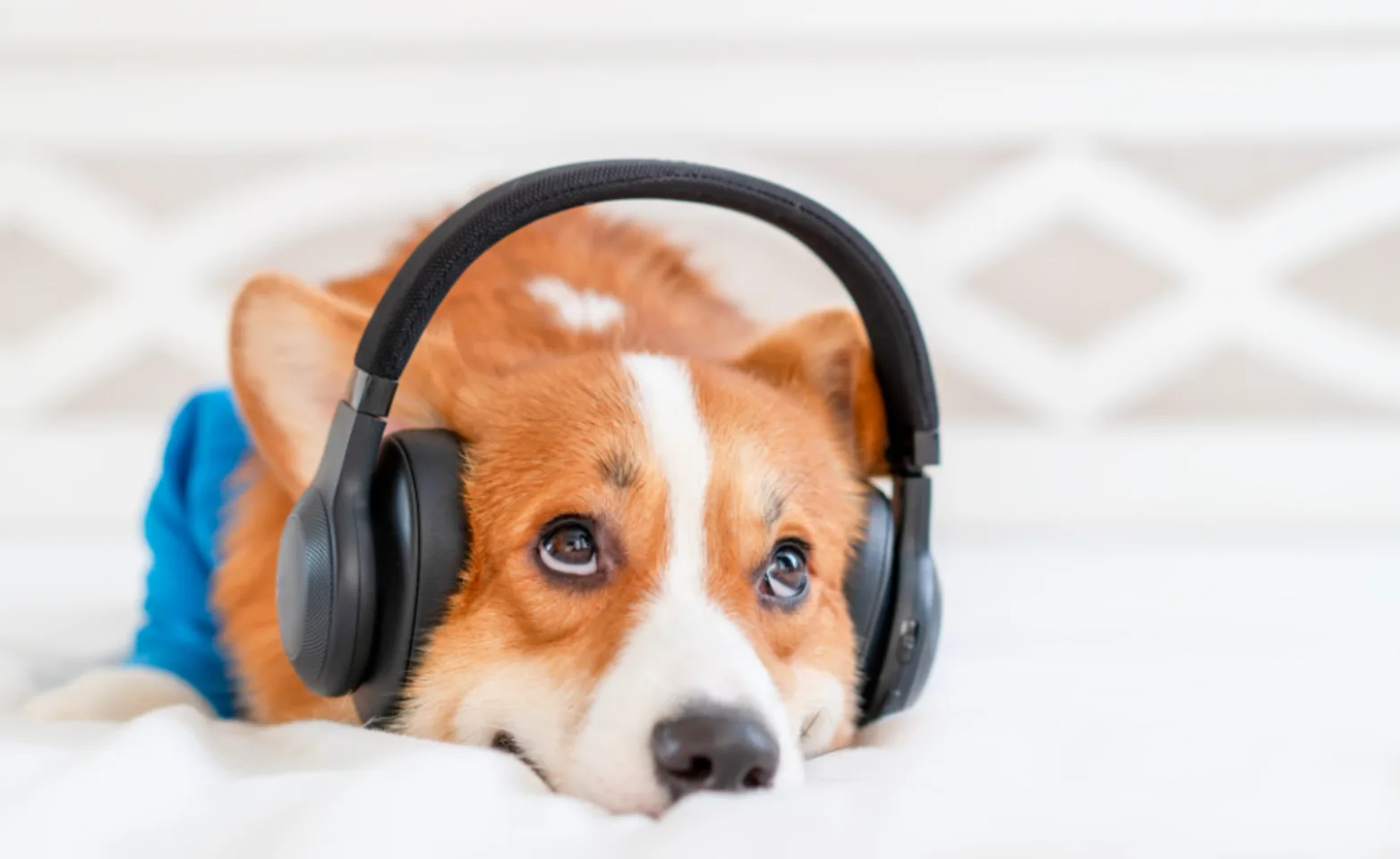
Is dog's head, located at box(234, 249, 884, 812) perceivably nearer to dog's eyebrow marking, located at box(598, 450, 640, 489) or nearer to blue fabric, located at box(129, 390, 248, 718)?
dog's eyebrow marking, located at box(598, 450, 640, 489)

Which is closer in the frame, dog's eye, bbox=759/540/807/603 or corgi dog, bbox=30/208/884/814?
corgi dog, bbox=30/208/884/814

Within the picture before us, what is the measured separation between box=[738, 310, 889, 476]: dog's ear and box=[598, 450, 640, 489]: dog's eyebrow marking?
0.23m

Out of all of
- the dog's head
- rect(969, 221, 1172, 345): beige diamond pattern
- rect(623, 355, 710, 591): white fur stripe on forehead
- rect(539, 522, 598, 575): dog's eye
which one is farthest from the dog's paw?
rect(969, 221, 1172, 345): beige diamond pattern

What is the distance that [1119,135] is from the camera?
2977mm

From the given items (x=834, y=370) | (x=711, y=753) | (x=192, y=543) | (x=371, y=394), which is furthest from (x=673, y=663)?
(x=192, y=543)

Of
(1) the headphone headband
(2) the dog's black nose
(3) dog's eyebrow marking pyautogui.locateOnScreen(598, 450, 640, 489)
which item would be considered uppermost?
(1) the headphone headband

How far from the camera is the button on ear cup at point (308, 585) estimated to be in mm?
840

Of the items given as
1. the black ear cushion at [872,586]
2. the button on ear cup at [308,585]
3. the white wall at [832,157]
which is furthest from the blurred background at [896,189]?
the button on ear cup at [308,585]

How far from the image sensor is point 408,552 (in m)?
0.88

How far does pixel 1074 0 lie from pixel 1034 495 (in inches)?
48.7

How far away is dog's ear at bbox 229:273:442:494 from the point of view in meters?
1.02

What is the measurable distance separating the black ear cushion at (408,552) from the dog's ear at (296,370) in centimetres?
13

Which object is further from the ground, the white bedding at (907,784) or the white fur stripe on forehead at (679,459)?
the white fur stripe on forehead at (679,459)

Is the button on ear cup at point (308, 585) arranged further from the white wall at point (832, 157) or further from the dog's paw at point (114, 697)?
the white wall at point (832, 157)
